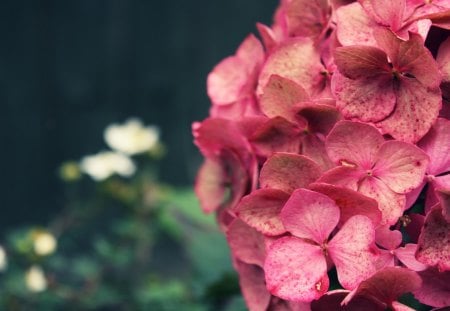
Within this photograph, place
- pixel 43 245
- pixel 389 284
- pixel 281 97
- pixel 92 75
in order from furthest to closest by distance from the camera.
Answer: pixel 92 75, pixel 43 245, pixel 281 97, pixel 389 284

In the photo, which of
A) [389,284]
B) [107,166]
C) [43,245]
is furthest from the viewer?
[107,166]

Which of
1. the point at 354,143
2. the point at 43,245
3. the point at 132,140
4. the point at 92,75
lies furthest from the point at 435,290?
the point at 92,75

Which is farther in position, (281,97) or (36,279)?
(36,279)

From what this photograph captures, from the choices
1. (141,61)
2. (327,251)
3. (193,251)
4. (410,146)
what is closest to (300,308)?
(327,251)

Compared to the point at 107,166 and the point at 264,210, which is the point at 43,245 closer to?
the point at 107,166

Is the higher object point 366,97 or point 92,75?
point 92,75

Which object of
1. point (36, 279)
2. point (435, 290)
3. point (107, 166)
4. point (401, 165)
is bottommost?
point (435, 290)
